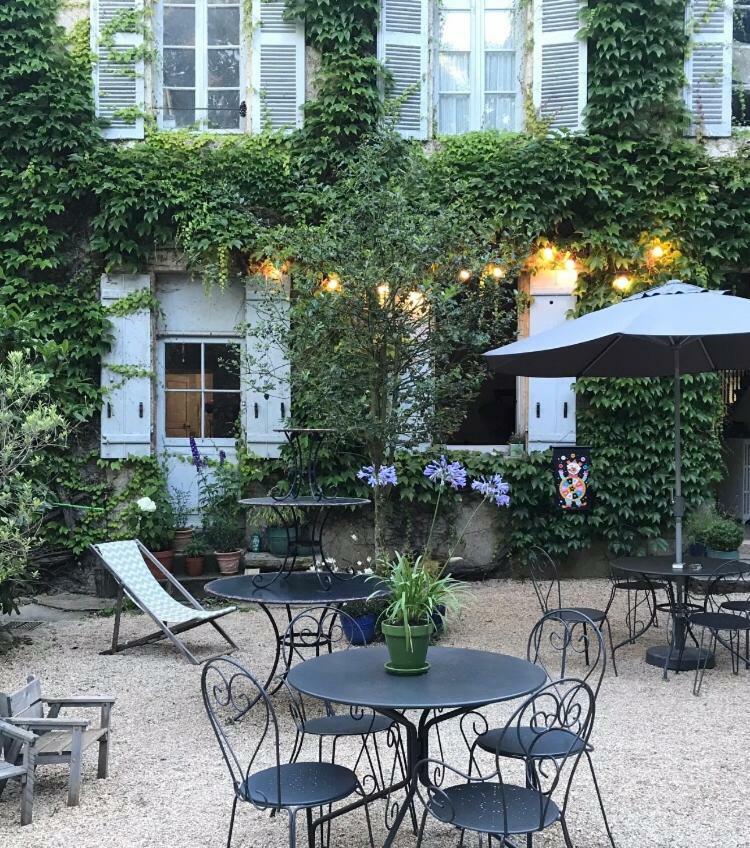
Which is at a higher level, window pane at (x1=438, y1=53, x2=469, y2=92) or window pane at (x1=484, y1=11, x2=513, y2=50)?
window pane at (x1=484, y1=11, x2=513, y2=50)

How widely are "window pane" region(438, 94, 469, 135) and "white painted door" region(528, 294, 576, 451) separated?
1769 millimetres

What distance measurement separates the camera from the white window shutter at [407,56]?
8.53m

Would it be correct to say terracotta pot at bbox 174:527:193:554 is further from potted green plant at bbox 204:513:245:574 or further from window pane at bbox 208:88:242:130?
window pane at bbox 208:88:242:130

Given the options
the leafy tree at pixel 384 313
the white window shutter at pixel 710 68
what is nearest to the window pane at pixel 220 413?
the leafy tree at pixel 384 313

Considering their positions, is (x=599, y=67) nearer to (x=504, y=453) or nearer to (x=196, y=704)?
(x=504, y=453)

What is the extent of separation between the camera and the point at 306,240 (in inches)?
266

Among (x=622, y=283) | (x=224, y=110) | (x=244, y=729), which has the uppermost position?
(x=224, y=110)

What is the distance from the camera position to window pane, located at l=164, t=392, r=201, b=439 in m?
8.66

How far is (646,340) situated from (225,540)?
390 cm

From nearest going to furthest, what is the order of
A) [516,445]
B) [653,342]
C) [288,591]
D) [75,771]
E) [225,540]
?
[75,771] < [288,591] < [653,342] < [225,540] < [516,445]

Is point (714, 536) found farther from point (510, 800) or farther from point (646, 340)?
point (510, 800)

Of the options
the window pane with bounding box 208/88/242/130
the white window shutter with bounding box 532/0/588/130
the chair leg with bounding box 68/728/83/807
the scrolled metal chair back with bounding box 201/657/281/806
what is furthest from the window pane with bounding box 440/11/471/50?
the chair leg with bounding box 68/728/83/807

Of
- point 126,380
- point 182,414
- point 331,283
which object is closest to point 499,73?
point 331,283

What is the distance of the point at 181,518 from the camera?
327 inches
